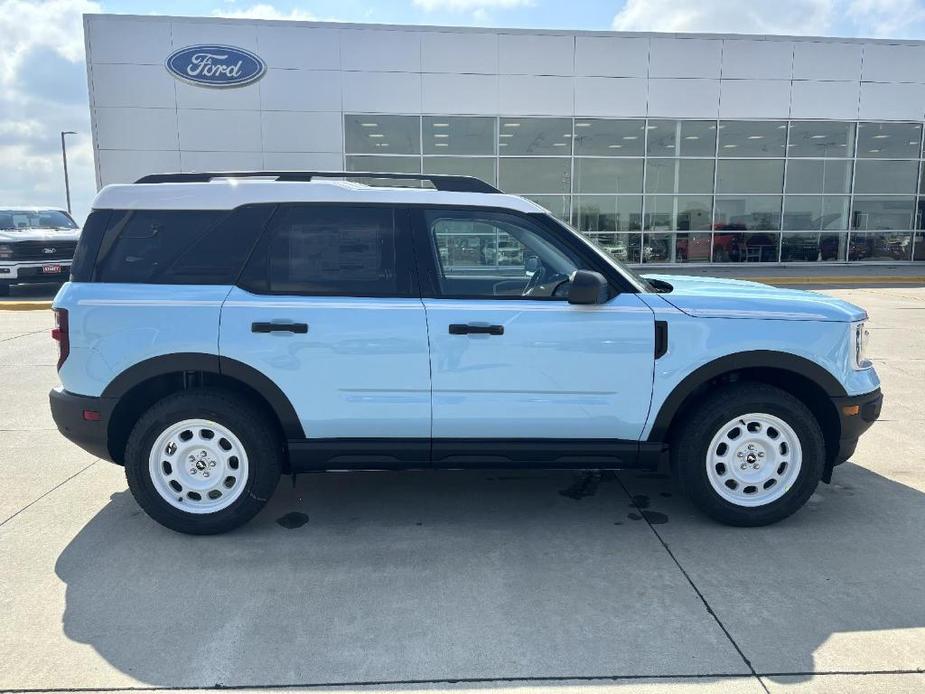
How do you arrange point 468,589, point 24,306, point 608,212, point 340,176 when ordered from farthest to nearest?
point 608,212, point 24,306, point 340,176, point 468,589

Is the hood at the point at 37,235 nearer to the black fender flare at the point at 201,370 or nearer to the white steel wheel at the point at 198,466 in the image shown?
the black fender flare at the point at 201,370

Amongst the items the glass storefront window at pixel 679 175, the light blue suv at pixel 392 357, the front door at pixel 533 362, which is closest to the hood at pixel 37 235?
the light blue suv at pixel 392 357

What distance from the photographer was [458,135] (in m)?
19.3

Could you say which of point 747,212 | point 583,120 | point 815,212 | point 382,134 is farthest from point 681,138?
point 382,134

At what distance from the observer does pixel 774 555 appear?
139 inches

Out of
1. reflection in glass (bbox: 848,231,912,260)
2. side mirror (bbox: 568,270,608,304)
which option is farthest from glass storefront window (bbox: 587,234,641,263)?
side mirror (bbox: 568,270,608,304)

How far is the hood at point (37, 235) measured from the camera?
14488 millimetres

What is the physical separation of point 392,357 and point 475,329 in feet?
1.51

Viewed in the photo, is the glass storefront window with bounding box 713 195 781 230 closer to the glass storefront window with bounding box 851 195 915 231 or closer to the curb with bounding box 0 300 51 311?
the glass storefront window with bounding box 851 195 915 231

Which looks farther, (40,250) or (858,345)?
(40,250)

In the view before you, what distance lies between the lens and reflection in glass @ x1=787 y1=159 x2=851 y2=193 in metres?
21.0

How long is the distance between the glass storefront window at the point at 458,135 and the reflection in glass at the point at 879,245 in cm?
1234

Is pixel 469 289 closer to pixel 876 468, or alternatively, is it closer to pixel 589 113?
pixel 876 468

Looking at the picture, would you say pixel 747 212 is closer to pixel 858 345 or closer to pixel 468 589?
pixel 858 345
